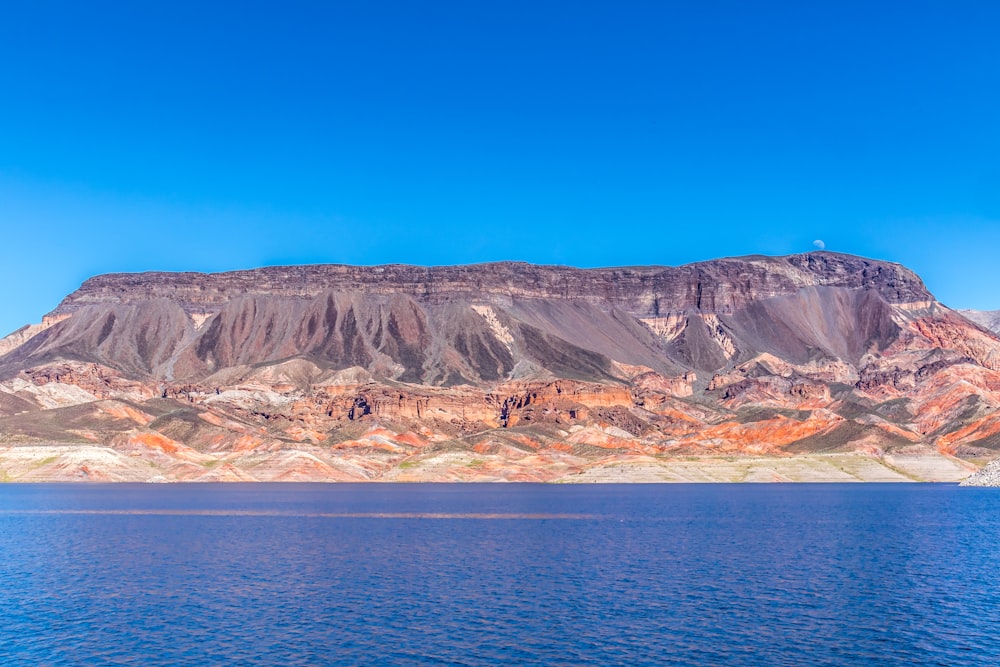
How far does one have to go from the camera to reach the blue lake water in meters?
47.9

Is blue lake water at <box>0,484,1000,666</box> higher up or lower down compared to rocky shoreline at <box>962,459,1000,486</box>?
lower down

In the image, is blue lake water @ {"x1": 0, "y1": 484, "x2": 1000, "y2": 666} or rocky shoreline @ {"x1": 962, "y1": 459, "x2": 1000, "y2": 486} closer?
blue lake water @ {"x1": 0, "y1": 484, "x2": 1000, "y2": 666}

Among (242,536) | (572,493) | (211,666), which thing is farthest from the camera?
(572,493)

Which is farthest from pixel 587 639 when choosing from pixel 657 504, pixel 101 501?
pixel 101 501

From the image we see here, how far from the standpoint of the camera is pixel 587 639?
50.2m

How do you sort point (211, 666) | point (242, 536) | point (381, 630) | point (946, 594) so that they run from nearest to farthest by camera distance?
point (211, 666)
point (381, 630)
point (946, 594)
point (242, 536)

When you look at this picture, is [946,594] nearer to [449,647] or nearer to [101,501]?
[449,647]

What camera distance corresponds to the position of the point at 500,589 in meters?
64.6

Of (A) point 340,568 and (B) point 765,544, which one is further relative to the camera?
(B) point 765,544

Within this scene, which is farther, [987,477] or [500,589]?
[987,477]

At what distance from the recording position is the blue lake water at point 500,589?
47.9 meters

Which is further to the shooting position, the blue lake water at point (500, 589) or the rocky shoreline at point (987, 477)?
the rocky shoreline at point (987, 477)

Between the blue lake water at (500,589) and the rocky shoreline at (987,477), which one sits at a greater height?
the rocky shoreline at (987,477)

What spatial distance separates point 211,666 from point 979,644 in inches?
1390
